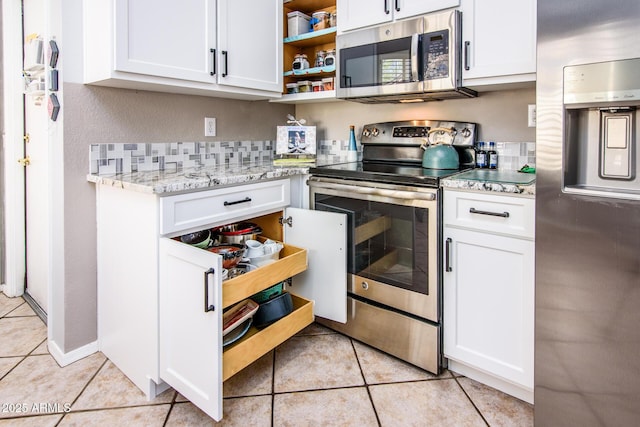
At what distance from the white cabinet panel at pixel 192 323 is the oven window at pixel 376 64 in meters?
1.28

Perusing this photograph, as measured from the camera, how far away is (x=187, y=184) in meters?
1.53

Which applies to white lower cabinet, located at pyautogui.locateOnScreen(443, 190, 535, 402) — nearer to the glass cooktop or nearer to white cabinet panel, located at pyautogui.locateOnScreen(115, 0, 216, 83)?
the glass cooktop

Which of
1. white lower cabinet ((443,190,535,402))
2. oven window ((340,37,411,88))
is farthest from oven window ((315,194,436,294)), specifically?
oven window ((340,37,411,88))

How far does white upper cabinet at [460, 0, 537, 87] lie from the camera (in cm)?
162

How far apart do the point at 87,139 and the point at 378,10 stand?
4.96 ft

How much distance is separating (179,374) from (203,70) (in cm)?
134

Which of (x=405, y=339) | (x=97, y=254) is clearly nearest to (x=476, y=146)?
(x=405, y=339)

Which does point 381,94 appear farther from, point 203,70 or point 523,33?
point 203,70

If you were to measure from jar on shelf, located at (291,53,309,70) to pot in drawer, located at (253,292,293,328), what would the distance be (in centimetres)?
142

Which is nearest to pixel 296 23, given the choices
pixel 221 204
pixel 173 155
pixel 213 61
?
pixel 213 61

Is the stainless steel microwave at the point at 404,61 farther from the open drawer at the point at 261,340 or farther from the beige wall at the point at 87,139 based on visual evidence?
the open drawer at the point at 261,340

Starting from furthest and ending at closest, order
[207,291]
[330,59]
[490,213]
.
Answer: [330,59] < [490,213] < [207,291]

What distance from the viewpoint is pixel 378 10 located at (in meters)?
2.00

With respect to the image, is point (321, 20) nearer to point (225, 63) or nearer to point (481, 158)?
point (225, 63)
